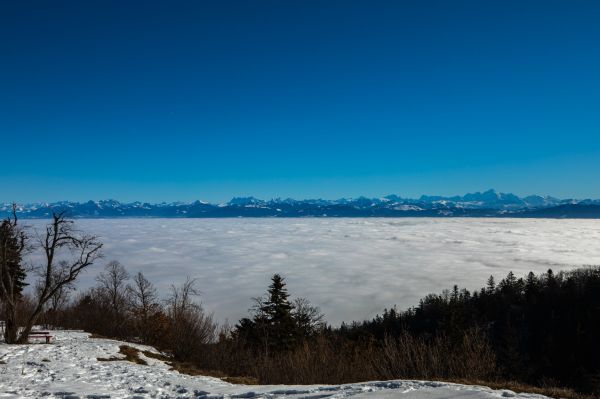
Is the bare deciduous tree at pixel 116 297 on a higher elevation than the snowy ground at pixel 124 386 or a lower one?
lower

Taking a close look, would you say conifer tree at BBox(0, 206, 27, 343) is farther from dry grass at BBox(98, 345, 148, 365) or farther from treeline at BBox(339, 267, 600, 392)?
treeline at BBox(339, 267, 600, 392)

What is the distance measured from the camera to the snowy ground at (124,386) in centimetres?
1283

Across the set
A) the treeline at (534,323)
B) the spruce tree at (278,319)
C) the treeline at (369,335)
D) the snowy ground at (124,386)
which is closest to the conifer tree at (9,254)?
the snowy ground at (124,386)

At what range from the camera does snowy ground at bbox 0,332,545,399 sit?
42.1 feet

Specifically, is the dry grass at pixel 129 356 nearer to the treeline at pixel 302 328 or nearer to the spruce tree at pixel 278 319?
the treeline at pixel 302 328

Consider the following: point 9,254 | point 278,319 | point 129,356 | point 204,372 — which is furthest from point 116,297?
point 204,372

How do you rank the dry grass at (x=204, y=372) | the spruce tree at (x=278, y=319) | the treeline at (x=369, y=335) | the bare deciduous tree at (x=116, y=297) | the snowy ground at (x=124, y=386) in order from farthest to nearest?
the bare deciduous tree at (x=116, y=297), the spruce tree at (x=278, y=319), the treeline at (x=369, y=335), the dry grass at (x=204, y=372), the snowy ground at (x=124, y=386)

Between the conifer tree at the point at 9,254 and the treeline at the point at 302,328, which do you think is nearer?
the treeline at the point at 302,328

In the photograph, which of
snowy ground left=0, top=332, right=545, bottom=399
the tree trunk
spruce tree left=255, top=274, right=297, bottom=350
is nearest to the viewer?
snowy ground left=0, top=332, right=545, bottom=399

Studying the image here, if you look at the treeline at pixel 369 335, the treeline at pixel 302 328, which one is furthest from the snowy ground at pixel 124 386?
the treeline at pixel 369 335

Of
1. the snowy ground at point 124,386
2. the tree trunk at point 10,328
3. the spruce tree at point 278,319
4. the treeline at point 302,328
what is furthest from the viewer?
the spruce tree at point 278,319

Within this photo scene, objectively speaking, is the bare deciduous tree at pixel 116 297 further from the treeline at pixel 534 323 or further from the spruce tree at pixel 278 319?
the treeline at pixel 534 323

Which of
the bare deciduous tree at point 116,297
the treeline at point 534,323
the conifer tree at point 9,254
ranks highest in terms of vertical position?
the conifer tree at point 9,254

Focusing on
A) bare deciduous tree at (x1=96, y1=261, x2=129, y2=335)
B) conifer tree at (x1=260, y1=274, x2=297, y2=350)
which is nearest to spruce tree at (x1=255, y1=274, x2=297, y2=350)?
conifer tree at (x1=260, y1=274, x2=297, y2=350)
